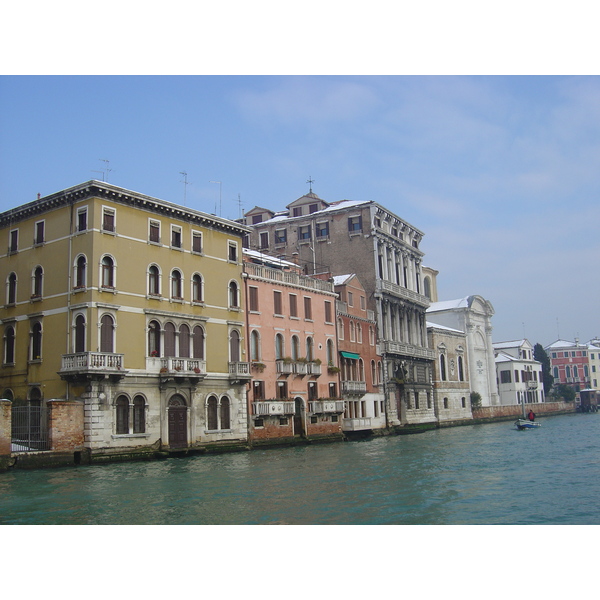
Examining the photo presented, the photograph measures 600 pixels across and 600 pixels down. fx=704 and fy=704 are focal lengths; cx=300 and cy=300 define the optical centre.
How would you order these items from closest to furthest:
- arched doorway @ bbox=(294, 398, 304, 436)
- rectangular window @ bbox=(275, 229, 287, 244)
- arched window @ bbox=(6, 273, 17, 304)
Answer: arched window @ bbox=(6, 273, 17, 304)
arched doorway @ bbox=(294, 398, 304, 436)
rectangular window @ bbox=(275, 229, 287, 244)

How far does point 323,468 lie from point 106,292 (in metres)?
10.8

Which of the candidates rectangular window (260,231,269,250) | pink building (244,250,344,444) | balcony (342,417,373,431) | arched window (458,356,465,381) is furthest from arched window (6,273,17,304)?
arched window (458,356,465,381)

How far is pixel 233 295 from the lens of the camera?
108 feet

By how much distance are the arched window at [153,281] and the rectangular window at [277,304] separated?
8054mm

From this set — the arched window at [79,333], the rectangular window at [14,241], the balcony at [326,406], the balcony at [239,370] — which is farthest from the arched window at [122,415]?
the balcony at [326,406]

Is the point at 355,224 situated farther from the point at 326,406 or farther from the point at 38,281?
the point at 38,281

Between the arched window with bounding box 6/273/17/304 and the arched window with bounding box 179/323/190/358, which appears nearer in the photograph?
the arched window with bounding box 6/273/17/304

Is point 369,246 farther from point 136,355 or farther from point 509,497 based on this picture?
point 509,497

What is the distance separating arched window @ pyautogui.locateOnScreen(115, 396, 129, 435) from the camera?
26.2 metres

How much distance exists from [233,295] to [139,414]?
8019 millimetres

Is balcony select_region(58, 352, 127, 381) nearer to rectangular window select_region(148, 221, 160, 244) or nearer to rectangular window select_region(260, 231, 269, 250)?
rectangular window select_region(148, 221, 160, 244)

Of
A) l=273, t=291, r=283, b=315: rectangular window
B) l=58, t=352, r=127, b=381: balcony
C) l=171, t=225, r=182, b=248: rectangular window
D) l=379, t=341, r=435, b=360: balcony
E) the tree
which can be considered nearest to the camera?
l=58, t=352, r=127, b=381: balcony

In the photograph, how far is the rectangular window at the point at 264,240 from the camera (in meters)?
49.4

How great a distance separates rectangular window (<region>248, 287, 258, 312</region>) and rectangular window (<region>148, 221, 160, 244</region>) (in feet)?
20.7
